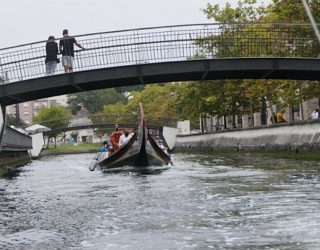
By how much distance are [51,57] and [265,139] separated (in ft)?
62.3

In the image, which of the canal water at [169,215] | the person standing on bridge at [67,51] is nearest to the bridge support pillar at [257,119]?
the person standing on bridge at [67,51]

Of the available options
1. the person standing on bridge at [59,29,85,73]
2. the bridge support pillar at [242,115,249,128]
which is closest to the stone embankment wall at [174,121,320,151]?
the bridge support pillar at [242,115,249,128]

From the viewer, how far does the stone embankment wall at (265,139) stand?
1113 inches

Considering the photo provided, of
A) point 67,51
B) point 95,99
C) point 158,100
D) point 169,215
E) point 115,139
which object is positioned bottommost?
point 169,215

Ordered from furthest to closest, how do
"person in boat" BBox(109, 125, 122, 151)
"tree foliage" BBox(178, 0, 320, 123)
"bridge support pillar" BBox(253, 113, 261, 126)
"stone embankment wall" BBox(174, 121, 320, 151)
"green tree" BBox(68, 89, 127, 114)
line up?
"green tree" BBox(68, 89, 127, 114) → "bridge support pillar" BBox(253, 113, 261, 126) → "stone embankment wall" BBox(174, 121, 320, 151) → "person in boat" BBox(109, 125, 122, 151) → "tree foliage" BBox(178, 0, 320, 123)

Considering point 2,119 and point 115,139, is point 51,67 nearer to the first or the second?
point 2,119

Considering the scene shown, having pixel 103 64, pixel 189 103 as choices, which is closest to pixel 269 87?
pixel 189 103

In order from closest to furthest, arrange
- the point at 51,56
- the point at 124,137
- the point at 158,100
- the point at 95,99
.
Result: the point at 51,56 < the point at 124,137 < the point at 158,100 < the point at 95,99

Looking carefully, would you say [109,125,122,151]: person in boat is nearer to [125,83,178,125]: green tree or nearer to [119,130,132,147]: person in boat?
[119,130,132,147]: person in boat

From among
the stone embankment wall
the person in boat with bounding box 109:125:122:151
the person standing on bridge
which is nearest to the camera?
the person standing on bridge

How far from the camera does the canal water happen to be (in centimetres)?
841

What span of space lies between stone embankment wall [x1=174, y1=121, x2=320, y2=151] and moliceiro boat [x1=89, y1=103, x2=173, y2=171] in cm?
697

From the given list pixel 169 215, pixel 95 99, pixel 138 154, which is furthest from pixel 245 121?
pixel 95 99

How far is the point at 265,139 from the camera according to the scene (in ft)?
120
